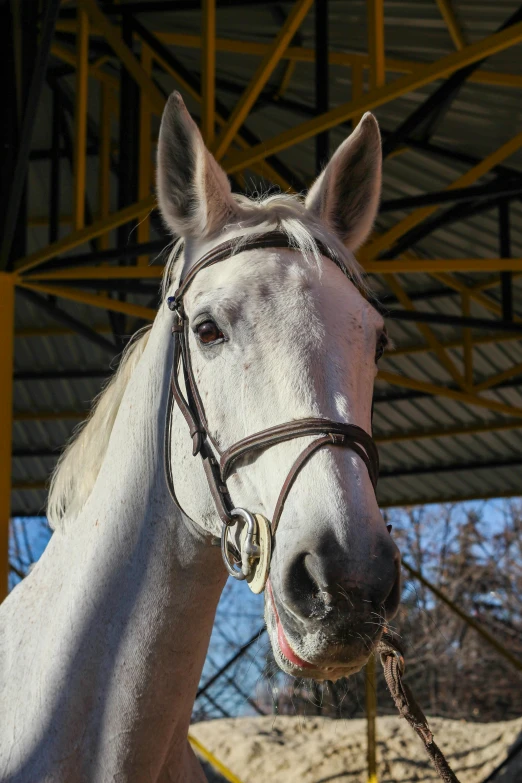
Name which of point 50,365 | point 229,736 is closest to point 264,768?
point 229,736

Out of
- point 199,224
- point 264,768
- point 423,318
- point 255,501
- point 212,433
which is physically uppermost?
point 423,318

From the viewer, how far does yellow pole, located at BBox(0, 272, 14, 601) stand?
6.07 metres

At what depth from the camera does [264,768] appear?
417 inches

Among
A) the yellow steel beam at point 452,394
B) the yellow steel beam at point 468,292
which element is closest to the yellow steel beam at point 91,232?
the yellow steel beam at point 452,394

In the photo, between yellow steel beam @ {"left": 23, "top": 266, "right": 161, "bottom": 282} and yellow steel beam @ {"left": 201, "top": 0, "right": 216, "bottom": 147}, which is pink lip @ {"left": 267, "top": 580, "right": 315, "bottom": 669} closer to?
yellow steel beam @ {"left": 201, "top": 0, "right": 216, "bottom": 147}

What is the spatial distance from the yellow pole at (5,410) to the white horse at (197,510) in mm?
3415

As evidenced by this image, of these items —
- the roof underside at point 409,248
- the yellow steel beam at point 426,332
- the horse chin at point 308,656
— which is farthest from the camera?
the yellow steel beam at point 426,332

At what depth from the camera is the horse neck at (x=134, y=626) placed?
90.7 inches

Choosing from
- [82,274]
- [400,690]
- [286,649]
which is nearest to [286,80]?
[82,274]

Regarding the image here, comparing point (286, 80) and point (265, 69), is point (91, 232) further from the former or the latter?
point (286, 80)

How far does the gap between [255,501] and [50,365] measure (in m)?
9.72

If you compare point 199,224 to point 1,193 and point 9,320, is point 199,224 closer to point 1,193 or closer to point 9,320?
point 9,320

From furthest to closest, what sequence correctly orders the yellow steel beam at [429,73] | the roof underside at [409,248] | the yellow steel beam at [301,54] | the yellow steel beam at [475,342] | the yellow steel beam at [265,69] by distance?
1. the yellow steel beam at [475,342]
2. the roof underside at [409,248]
3. the yellow steel beam at [301,54]
4. the yellow steel beam at [265,69]
5. the yellow steel beam at [429,73]

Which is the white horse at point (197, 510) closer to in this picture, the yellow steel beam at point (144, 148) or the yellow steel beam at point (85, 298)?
the yellow steel beam at point (85, 298)
